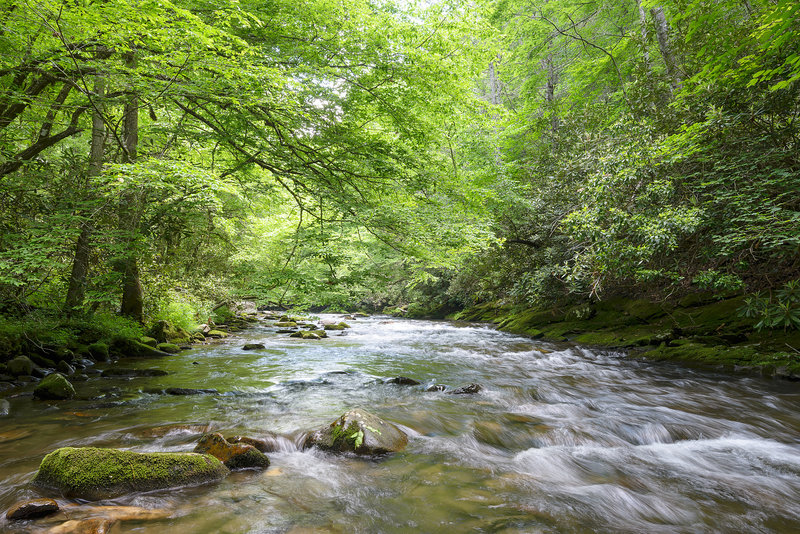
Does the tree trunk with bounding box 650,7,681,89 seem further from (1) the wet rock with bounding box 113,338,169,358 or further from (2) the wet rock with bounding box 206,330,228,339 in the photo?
(2) the wet rock with bounding box 206,330,228,339

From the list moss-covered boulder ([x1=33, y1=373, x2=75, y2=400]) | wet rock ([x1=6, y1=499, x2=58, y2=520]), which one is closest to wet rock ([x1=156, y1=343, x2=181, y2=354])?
moss-covered boulder ([x1=33, y1=373, x2=75, y2=400])

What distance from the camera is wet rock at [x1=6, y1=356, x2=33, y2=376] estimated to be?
5867 millimetres

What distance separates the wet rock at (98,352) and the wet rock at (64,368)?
0.87m

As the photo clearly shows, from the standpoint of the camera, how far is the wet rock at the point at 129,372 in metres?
6.63

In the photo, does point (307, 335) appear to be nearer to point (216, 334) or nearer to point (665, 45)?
point (216, 334)

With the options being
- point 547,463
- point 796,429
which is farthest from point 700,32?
point 547,463

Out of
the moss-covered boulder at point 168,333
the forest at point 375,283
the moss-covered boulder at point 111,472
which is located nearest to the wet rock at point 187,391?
the forest at point 375,283

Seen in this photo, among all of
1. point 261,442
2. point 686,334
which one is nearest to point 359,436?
point 261,442

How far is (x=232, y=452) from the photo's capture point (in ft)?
11.1

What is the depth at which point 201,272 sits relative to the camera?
12.7 m

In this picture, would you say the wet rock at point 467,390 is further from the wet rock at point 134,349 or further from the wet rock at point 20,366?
the wet rock at point 20,366

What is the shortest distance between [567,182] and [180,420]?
35.2 feet

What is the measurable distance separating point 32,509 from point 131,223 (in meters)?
6.02

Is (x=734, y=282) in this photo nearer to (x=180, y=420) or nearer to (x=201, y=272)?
(x=180, y=420)
